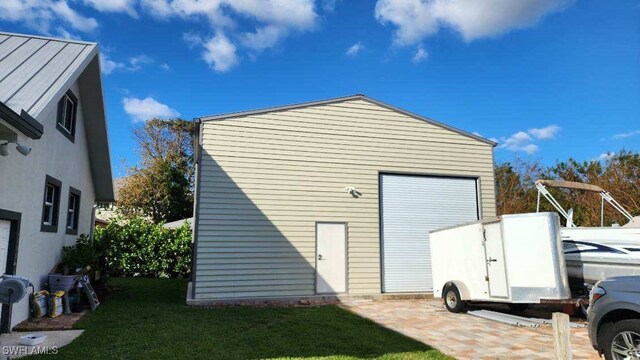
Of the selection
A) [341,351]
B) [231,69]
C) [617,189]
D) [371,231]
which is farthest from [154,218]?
[617,189]

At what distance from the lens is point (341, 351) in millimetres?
5777

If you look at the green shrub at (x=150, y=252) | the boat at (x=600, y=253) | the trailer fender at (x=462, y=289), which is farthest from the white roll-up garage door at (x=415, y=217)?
the green shrub at (x=150, y=252)

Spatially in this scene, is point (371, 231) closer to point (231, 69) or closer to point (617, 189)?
point (231, 69)

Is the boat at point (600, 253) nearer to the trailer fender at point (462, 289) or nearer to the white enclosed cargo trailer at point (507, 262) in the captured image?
the white enclosed cargo trailer at point (507, 262)

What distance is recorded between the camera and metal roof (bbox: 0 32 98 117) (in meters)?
6.49

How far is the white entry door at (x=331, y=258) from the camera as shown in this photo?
11.2 m

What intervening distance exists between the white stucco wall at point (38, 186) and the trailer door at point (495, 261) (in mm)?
8795

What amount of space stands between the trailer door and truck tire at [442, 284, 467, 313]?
91 centimetres

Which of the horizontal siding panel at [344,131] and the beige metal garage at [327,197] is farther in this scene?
the horizontal siding panel at [344,131]

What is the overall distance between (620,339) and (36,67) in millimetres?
10708

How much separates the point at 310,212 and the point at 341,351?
19.1 ft

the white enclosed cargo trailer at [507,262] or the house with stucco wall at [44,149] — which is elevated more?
the house with stucco wall at [44,149]

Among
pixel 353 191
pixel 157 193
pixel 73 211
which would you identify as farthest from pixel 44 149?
pixel 157 193

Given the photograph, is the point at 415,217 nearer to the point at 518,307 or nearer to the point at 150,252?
the point at 518,307
